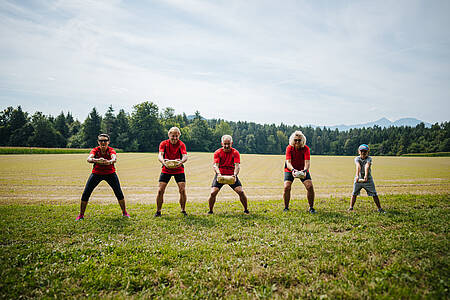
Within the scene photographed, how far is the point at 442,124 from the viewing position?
100000mm

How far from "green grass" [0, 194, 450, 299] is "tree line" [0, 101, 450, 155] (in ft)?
252

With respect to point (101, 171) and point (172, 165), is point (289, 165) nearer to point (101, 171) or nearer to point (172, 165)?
point (172, 165)

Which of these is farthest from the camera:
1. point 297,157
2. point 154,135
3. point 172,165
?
point 154,135

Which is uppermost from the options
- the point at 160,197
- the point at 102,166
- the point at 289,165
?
the point at 289,165

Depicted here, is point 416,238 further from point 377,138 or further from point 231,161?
point 377,138

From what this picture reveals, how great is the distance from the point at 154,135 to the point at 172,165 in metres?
81.6

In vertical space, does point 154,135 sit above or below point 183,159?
above

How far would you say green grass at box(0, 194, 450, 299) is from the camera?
315 centimetres

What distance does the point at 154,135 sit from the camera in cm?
8456

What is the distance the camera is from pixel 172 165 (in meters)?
7.05

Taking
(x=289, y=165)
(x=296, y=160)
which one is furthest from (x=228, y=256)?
(x=296, y=160)

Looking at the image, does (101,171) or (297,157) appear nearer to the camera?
(101,171)

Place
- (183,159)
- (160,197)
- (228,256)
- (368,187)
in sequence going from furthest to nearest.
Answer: (368,187)
(183,159)
(160,197)
(228,256)

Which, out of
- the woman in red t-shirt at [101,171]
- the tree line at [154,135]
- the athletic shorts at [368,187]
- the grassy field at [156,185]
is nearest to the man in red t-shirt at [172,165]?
the woman in red t-shirt at [101,171]
